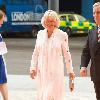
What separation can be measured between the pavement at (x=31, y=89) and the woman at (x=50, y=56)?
2.82 metres

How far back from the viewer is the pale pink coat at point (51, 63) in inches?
255

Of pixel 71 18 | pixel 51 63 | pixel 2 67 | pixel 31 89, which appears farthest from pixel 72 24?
pixel 51 63

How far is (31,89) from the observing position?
1039cm

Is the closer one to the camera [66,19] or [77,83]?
[77,83]

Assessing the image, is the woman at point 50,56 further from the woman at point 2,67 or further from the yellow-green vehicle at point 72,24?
the yellow-green vehicle at point 72,24

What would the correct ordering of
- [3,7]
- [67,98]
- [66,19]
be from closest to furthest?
[67,98] → [3,7] → [66,19]

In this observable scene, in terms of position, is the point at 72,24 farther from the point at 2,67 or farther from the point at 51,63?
the point at 51,63

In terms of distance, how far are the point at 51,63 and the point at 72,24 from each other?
24.8 meters

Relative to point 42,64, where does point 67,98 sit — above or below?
below

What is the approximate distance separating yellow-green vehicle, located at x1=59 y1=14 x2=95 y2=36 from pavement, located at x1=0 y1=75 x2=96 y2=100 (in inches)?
751

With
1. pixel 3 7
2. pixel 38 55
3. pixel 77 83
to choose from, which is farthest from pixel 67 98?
pixel 3 7

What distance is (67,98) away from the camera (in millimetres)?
9312

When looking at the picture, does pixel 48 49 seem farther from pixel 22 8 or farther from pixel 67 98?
pixel 22 8

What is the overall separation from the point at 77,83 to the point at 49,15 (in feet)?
16.2
